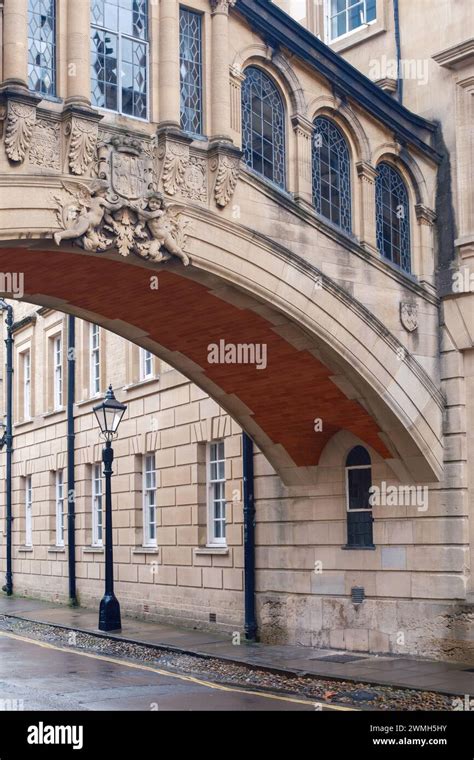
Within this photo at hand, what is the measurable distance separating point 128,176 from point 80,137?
0.81m

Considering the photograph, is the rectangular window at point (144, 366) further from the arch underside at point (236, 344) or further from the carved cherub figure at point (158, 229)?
the carved cherub figure at point (158, 229)

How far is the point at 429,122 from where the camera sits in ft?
59.6

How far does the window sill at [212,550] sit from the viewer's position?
21.6 m

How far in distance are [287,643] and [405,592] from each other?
2.85 metres

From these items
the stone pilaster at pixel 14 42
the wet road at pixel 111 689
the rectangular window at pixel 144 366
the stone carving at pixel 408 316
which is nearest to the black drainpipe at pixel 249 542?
the wet road at pixel 111 689


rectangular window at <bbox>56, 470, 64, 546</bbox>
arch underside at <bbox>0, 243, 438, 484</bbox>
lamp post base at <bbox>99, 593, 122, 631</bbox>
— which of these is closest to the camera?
arch underside at <bbox>0, 243, 438, 484</bbox>

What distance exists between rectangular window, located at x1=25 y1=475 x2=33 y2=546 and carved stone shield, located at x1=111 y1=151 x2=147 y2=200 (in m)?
20.5

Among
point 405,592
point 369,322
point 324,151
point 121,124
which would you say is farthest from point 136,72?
point 405,592

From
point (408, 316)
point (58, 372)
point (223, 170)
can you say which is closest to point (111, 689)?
point (223, 170)

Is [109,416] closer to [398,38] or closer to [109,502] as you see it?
[109,502]

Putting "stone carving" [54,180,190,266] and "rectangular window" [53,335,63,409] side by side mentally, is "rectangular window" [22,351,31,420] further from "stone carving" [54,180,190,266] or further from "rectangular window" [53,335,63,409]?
"stone carving" [54,180,190,266]

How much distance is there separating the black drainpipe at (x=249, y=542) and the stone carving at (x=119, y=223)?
22.6 feet

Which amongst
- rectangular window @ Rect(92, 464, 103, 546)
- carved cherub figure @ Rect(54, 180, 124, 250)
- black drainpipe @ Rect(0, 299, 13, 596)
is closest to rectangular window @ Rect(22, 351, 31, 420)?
black drainpipe @ Rect(0, 299, 13, 596)

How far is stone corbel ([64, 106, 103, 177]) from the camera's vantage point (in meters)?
13.6
